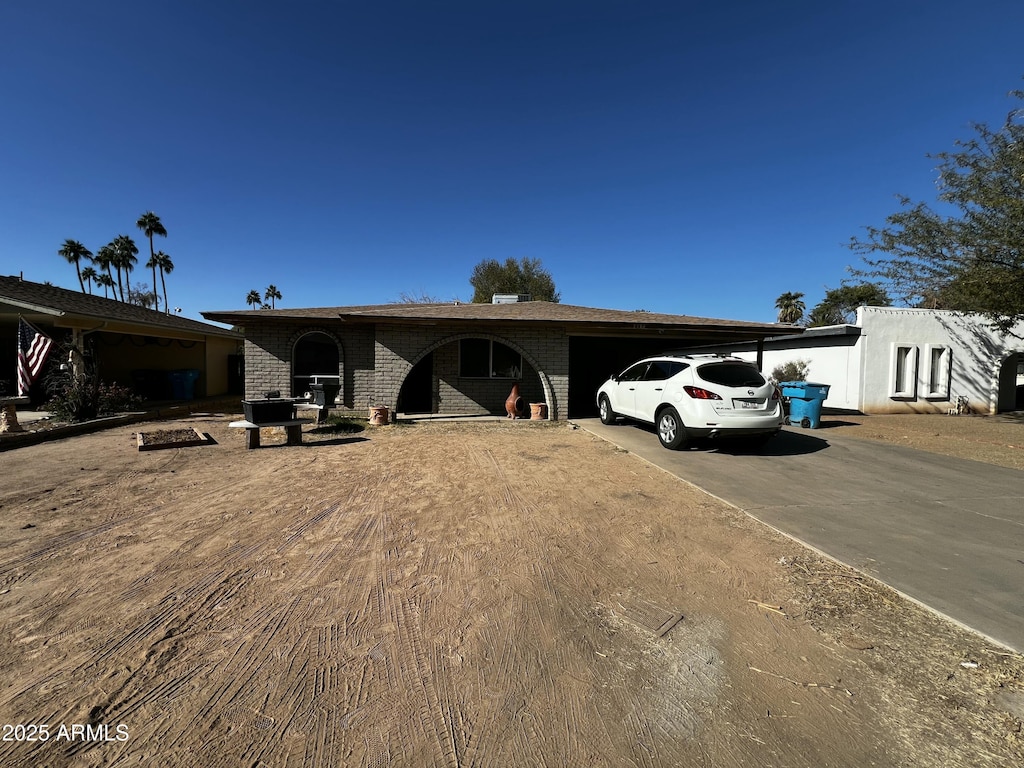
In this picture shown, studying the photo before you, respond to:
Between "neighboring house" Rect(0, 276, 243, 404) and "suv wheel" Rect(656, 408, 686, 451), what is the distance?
1455 cm

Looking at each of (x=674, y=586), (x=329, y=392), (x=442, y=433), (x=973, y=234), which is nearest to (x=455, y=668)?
(x=674, y=586)

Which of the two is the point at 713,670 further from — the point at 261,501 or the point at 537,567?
the point at 261,501

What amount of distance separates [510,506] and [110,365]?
18473 mm

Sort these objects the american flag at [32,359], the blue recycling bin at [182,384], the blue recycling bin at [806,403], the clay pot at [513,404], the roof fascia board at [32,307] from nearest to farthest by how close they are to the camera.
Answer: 1. the american flag at [32,359]
2. the roof fascia board at [32,307]
3. the blue recycling bin at [806,403]
4. the clay pot at [513,404]
5. the blue recycling bin at [182,384]

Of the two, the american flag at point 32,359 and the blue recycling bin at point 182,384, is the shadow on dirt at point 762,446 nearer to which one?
the american flag at point 32,359

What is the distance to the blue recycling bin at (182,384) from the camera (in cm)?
1530

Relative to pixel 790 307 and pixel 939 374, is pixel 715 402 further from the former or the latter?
pixel 790 307

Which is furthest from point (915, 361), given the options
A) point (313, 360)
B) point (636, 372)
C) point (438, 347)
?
point (313, 360)

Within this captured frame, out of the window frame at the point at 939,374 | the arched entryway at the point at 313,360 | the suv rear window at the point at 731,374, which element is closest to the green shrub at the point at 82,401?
the arched entryway at the point at 313,360

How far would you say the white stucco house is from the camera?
14.8 meters

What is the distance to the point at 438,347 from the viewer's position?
1173 centimetres

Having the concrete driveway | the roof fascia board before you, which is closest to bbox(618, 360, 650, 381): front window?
the concrete driveway

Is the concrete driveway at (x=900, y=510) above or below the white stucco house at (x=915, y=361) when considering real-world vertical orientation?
below

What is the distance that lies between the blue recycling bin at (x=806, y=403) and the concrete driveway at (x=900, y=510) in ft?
9.39
